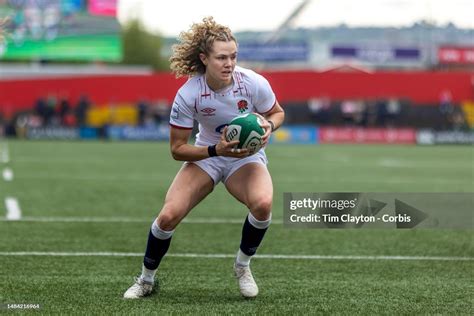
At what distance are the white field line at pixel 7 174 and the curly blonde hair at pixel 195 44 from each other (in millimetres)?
11240

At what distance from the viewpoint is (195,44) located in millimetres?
7094

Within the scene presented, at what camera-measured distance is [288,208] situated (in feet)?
25.8

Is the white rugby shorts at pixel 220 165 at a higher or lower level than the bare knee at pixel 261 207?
higher

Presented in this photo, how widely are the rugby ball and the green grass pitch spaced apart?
3.63 ft

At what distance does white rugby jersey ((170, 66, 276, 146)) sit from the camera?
277 inches

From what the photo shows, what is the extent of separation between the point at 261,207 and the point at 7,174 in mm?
13021

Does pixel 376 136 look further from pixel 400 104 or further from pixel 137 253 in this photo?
pixel 137 253

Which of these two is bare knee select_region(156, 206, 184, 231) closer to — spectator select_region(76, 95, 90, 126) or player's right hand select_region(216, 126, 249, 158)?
player's right hand select_region(216, 126, 249, 158)

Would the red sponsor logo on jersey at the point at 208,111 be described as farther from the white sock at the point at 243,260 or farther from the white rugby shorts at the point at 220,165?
the white sock at the point at 243,260

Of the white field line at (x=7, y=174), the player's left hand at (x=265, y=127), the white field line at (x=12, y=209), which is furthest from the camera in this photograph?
the white field line at (x=7, y=174)

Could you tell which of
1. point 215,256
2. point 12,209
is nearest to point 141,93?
point 12,209

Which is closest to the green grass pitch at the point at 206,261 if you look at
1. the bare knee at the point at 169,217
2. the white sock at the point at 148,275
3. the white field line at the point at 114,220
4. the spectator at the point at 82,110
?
the white field line at the point at 114,220

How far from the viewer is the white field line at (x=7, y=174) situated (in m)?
18.2

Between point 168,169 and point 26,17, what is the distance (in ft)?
86.7
